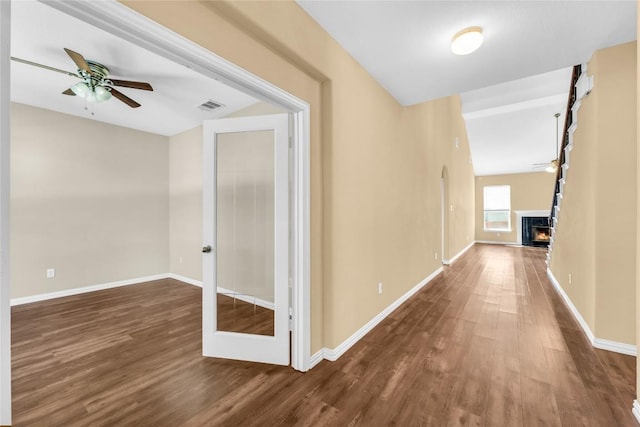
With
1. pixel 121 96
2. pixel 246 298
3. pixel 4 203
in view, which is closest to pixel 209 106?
pixel 121 96

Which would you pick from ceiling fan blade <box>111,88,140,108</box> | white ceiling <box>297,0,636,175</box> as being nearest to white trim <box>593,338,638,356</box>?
white ceiling <box>297,0,636,175</box>

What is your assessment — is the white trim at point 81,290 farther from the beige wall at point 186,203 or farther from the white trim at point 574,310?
the white trim at point 574,310

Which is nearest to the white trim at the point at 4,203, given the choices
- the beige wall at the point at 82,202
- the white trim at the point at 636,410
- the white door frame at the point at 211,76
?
the white door frame at the point at 211,76

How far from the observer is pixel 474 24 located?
2029 mm

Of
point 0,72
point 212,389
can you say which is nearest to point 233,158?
point 0,72

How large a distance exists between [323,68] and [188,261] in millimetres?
4353

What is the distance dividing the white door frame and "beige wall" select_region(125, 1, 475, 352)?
77mm

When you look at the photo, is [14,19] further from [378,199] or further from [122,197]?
[378,199]

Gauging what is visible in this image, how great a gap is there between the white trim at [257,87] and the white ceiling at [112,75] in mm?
1582

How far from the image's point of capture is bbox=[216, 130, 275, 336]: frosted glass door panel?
2.25 meters

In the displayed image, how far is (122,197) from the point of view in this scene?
15.5 feet

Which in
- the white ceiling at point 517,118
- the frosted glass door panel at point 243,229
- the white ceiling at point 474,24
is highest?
the white ceiling at point 517,118

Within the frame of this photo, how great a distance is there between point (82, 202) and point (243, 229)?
3.81 metres

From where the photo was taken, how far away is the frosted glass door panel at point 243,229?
2250mm
